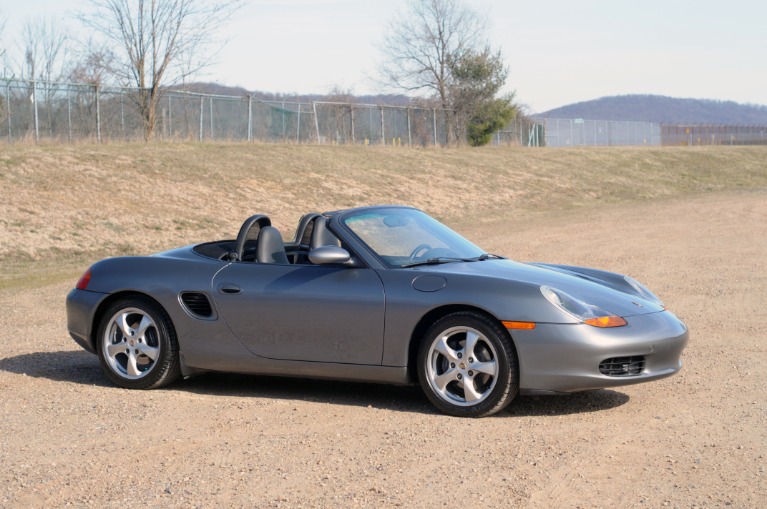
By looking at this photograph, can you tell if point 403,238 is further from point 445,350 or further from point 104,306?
point 104,306

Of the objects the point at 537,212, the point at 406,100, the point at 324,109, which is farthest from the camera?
the point at 406,100

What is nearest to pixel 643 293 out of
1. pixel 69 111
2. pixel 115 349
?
pixel 115 349

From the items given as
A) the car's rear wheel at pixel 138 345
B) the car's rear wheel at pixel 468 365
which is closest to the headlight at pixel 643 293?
the car's rear wheel at pixel 468 365

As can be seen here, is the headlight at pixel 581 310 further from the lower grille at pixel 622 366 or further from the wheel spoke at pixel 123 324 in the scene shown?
the wheel spoke at pixel 123 324

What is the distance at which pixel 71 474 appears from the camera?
5301 millimetres

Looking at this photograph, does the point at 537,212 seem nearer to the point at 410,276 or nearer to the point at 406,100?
the point at 410,276

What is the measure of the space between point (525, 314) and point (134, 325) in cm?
290

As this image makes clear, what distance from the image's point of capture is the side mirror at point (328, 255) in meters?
6.79

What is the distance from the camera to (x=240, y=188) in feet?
87.1

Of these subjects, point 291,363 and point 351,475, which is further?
point 291,363

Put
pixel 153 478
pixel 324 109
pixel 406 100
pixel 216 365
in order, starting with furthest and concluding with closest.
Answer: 1. pixel 406 100
2. pixel 324 109
3. pixel 216 365
4. pixel 153 478

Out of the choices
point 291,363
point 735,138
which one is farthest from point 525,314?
point 735,138

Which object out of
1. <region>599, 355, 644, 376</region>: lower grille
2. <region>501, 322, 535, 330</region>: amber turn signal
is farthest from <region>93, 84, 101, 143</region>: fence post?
<region>599, 355, 644, 376</region>: lower grille

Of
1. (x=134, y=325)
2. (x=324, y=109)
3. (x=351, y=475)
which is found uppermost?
(x=324, y=109)
